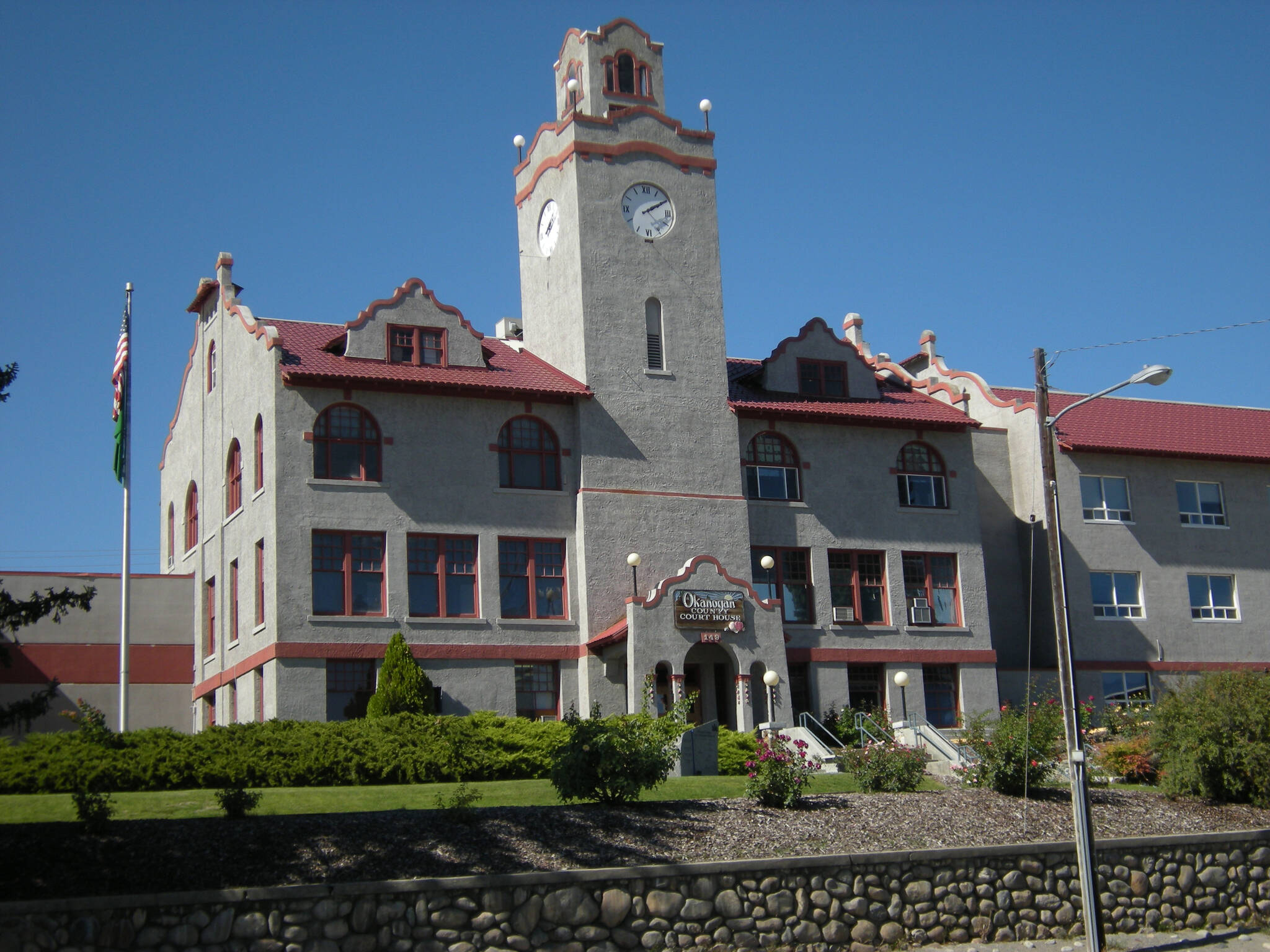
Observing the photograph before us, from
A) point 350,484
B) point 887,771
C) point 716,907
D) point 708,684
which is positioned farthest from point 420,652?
point 716,907

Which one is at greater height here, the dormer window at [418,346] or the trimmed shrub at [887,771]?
the dormer window at [418,346]

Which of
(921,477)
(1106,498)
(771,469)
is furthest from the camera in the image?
(1106,498)

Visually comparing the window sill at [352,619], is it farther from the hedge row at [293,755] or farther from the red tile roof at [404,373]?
the red tile roof at [404,373]

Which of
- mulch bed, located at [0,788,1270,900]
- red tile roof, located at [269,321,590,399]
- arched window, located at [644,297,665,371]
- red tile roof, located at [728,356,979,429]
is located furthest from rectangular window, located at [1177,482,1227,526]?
mulch bed, located at [0,788,1270,900]

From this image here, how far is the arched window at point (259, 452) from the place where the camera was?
36719 millimetres

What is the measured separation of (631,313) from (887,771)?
1734 cm

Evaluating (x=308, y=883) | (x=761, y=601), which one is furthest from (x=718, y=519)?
(x=308, y=883)

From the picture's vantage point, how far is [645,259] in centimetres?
4056

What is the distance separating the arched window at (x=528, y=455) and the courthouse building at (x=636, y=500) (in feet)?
0.29

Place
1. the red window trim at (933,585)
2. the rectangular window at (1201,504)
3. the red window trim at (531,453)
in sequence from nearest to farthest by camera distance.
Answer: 1. the red window trim at (531,453)
2. the red window trim at (933,585)
3. the rectangular window at (1201,504)

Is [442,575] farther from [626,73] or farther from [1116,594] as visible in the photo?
[1116,594]

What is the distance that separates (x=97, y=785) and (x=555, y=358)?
58.0 ft

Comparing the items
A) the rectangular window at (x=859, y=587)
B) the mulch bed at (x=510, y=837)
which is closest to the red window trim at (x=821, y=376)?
the rectangular window at (x=859, y=587)

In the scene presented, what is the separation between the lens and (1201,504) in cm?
4662
